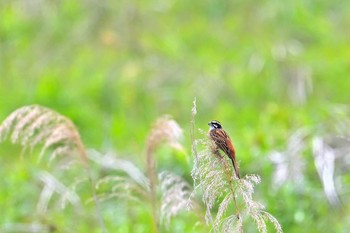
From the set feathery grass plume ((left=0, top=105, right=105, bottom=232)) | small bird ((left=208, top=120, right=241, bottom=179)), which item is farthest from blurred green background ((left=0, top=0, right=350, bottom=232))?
small bird ((left=208, top=120, right=241, bottom=179))

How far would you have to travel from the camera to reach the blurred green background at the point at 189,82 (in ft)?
22.9

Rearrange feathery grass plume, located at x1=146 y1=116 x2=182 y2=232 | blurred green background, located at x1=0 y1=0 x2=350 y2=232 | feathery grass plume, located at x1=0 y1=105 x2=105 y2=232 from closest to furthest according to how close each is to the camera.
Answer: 1. feathery grass plume, located at x1=0 y1=105 x2=105 y2=232
2. feathery grass plume, located at x1=146 y1=116 x2=182 y2=232
3. blurred green background, located at x1=0 y1=0 x2=350 y2=232

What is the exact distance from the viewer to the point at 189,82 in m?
8.93

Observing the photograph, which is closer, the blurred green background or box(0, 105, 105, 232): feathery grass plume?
box(0, 105, 105, 232): feathery grass plume

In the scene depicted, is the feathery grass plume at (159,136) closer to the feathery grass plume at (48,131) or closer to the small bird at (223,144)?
the feathery grass plume at (48,131)

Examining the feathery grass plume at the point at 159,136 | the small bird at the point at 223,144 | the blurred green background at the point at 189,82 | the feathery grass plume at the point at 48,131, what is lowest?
the small bird at the point at 223,144

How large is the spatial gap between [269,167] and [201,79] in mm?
2045

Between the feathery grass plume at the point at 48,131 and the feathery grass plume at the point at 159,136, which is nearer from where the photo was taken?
the feathery grass plume at the point at 48,131

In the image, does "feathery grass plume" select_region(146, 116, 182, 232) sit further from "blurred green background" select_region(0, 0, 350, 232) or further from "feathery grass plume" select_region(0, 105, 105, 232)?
"blurred green background" select_region(0, 0, 350, 232)

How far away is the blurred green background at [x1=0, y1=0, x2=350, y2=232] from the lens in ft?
22.9

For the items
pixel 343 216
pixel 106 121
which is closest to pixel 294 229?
pixel 343 216

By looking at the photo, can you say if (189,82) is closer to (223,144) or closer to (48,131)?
(48,131)

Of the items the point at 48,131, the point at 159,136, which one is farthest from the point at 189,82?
the point at 48,131

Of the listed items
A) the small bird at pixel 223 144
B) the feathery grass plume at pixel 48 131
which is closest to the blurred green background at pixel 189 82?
the feathery grass plume at pixel 48 131
